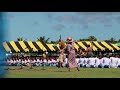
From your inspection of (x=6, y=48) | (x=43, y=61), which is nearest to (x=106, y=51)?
(x=43, y=61)

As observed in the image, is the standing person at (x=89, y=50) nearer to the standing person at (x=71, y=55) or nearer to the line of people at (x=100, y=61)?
the line of people at (x=100, y=61)

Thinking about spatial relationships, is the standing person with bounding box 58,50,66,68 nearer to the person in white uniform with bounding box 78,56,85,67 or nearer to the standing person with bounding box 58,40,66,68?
the standing person with bounding box 58,40,66,68

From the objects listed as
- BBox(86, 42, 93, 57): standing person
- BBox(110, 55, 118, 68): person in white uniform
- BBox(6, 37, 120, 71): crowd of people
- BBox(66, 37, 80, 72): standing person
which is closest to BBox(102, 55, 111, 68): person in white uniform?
BBox(6, 37, 120, 71): crowd of people

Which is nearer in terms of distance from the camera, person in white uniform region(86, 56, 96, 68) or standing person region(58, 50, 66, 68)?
standing person region(58, 50, 66, 68)

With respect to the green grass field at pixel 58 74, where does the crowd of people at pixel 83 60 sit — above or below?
above

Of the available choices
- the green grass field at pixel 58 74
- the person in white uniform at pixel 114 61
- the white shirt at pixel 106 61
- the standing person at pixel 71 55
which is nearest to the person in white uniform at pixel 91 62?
the white shirt at pixel 106 61

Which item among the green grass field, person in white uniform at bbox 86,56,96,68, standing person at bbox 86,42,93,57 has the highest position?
standing person at bbox 86,42,93,57

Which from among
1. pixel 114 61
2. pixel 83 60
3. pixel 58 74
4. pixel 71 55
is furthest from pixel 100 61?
pixel 58 74

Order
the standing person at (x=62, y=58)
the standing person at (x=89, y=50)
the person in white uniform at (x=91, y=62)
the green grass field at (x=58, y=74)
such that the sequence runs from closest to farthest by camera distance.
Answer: the green grass field at (x=58, y=74), the standing person at (x=62, y=58), the standing person at (x=89, y=50), the person in white uniform at (x=91, y=62)

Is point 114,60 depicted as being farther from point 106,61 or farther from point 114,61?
point 106,61
